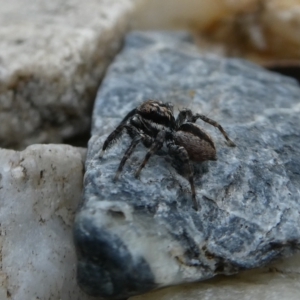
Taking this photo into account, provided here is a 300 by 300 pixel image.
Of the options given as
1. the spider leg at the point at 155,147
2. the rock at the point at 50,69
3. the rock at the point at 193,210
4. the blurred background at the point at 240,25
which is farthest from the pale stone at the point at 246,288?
the blurred background at the point at 240,25

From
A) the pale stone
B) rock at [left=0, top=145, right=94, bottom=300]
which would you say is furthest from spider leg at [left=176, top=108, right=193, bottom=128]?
the pale stone

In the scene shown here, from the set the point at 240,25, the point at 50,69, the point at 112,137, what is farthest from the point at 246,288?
the point at 240,25

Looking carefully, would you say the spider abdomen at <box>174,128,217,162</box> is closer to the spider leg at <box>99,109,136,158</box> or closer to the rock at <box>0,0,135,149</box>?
the spider leg at <box>99,109,136,158</box>

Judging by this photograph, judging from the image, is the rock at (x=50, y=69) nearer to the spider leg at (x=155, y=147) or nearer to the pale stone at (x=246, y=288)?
the spider leg at (x=155, y=147)

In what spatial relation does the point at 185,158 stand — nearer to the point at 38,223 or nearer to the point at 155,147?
the point at 155,147

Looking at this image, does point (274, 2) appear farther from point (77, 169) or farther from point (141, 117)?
point (77, 169)

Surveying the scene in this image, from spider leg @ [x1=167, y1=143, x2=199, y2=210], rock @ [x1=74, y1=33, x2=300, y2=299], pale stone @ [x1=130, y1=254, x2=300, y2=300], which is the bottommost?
pale stone @ [x1=130, y1=254, x2=300, y2=300]
